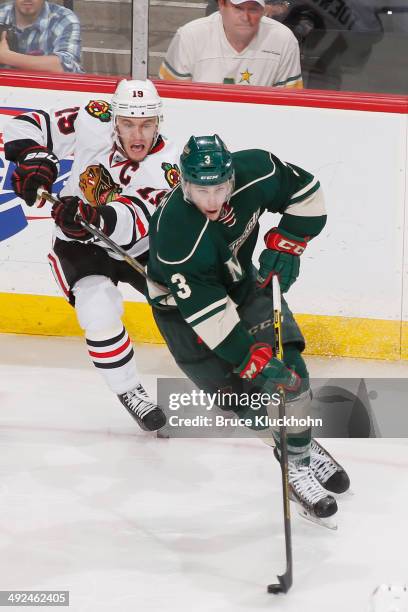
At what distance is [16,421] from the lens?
4.03 meters

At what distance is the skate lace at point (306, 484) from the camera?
10.8 feet

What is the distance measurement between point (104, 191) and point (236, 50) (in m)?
1.08

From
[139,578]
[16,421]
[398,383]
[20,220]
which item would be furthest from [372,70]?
[139,578]

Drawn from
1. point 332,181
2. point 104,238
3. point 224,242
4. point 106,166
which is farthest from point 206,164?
point 332,181

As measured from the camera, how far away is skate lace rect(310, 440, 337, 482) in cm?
350

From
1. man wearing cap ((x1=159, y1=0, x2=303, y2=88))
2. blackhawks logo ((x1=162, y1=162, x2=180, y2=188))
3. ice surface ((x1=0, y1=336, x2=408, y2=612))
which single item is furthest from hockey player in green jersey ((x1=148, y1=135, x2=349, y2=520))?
man wearing cap ((x1=159, y1=0, x2=303, y2=88))

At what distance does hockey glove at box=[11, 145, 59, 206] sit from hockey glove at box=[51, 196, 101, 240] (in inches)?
3.5

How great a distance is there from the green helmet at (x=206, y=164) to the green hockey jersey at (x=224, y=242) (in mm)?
110

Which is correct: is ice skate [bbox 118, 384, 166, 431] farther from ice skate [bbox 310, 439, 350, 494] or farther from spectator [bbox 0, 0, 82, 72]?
spectator [bbox 0, 0, 82, 72]

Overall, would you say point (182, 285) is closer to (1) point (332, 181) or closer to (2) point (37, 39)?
(1) point (332, 181)

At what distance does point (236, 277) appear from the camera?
10.7 feet

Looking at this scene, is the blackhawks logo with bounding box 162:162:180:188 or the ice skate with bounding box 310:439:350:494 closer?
the ice skate with bounding box 310:439:350:494

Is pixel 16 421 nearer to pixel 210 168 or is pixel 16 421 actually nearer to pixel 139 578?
pixel 139 578

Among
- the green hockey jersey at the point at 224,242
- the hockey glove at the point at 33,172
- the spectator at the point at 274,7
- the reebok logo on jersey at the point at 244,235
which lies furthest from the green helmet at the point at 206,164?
the spectator at the point at 274,7
